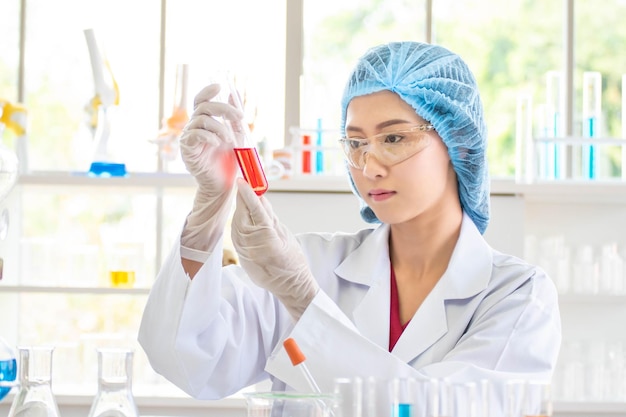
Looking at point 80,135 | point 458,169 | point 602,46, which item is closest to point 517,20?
point 602,46

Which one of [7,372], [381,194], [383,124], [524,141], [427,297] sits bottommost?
[7,372]

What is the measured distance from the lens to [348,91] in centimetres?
184

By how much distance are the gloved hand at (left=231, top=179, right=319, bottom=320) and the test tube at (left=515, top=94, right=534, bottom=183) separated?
1710 millimetres

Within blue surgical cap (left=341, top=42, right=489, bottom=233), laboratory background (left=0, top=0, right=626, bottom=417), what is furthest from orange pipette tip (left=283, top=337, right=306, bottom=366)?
laboratory background (left=0, top=0, right=626, bottom=417)

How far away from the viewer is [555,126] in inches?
129

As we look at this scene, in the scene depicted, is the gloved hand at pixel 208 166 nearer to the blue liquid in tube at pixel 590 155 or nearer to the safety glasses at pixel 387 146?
the safety glasses at pixel 387 146

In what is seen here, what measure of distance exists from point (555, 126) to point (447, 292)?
1670 mm

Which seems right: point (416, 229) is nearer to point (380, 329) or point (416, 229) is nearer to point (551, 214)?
point (380, 329)

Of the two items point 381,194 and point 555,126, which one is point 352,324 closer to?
point 381,194

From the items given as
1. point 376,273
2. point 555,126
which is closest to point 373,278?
point 376,273

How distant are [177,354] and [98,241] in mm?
2582

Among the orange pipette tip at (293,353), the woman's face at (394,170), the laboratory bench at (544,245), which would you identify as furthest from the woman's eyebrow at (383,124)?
the laboratory bench at (544,245)

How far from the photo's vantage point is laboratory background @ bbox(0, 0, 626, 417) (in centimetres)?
310

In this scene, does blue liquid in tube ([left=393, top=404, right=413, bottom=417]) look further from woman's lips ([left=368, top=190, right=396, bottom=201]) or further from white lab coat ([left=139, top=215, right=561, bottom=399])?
woman's lips ([left=368, top=190, right=396, bottom=201])
